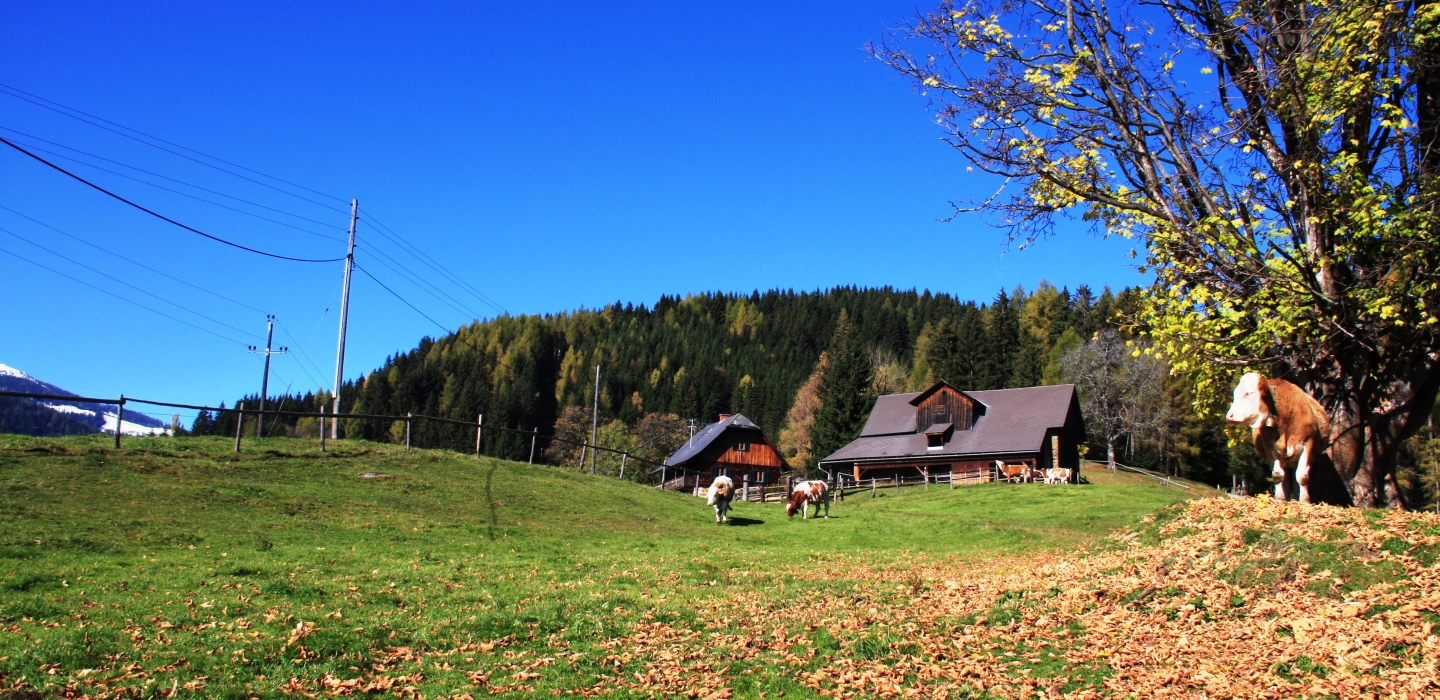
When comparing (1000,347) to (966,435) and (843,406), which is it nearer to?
(843,406)

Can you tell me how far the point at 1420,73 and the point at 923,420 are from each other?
44736 millimetres

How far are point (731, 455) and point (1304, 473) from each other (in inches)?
2069

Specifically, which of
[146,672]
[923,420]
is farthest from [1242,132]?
[923,420]

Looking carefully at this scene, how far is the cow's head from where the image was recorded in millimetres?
11695

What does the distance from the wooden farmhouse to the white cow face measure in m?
39.0

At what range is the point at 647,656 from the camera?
33.1ft

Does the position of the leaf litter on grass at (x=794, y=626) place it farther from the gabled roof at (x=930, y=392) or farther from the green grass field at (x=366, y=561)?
the gabled roof at (x=930, y=392)

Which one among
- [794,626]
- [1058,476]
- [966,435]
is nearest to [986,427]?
[966,435]

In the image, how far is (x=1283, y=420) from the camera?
1199 centimetres

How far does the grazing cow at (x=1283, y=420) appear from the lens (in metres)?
11.8

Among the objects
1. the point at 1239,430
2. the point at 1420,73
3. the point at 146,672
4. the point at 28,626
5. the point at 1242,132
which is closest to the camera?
the point at 146,672

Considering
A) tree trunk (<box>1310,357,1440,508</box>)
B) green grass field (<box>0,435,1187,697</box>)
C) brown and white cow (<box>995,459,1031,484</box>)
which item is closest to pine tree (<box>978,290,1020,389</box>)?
brown and white cow (<box>995,459,1031,484</box>)

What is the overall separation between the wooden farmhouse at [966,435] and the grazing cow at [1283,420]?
126ft

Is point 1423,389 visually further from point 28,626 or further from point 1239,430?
point 28,626
